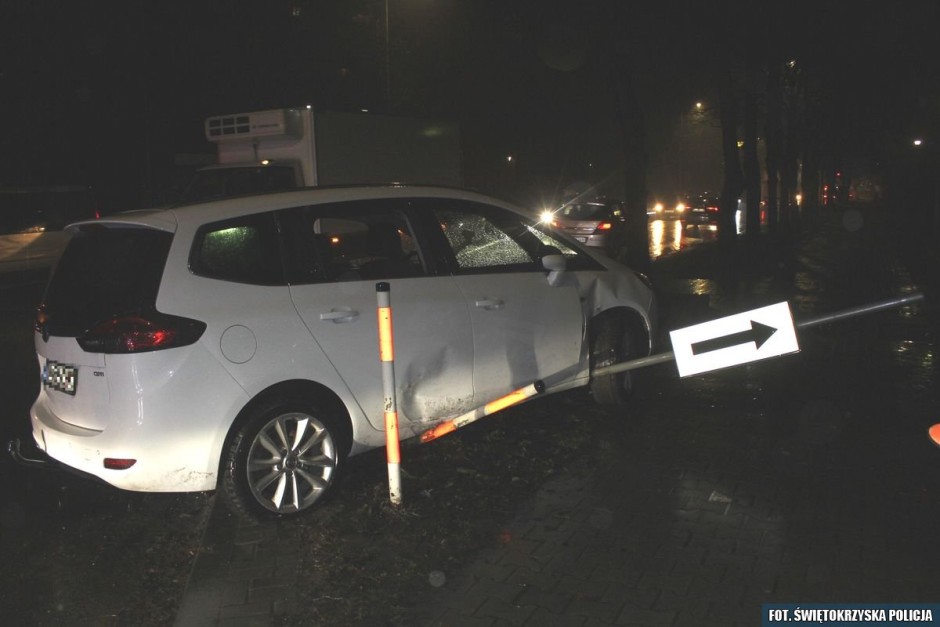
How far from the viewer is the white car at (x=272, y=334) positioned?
4395 millimetres

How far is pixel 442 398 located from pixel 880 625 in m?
2.71

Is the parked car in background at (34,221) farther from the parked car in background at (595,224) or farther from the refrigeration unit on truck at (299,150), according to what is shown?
the parked car in background at (595,224)

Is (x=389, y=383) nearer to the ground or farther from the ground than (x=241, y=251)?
nearer to the ground

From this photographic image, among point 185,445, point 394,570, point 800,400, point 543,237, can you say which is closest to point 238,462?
point 185,445

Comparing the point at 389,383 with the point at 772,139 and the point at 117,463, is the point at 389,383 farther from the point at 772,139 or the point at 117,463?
the point at 772,139

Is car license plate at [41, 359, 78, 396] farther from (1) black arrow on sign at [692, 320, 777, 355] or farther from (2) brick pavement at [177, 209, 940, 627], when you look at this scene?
(1) black arrow on sign at [692, 320, 777, 355]

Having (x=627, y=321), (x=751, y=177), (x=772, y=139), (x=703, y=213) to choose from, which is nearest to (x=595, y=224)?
(x=751, y=177)

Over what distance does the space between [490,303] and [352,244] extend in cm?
97

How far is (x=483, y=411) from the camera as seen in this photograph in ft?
18.9

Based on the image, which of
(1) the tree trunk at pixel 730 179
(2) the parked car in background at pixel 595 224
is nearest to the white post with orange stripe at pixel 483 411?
(2) the parked car in background at pixel 595 224

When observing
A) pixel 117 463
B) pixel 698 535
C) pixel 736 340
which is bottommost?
pixel 698 535

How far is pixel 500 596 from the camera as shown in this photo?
13.3ft

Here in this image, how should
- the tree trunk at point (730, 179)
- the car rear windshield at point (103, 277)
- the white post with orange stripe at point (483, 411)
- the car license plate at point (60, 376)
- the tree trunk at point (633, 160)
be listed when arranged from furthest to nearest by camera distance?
the tree trunk at point (730, 179) < the tree trunk at point (633, 160) < the white post with orange stripe at point (483, 411) < the car license plate at point (60, 376) < the car rear windshield at point (103, 277)

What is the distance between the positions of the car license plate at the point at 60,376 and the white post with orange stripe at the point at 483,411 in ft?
6.69
